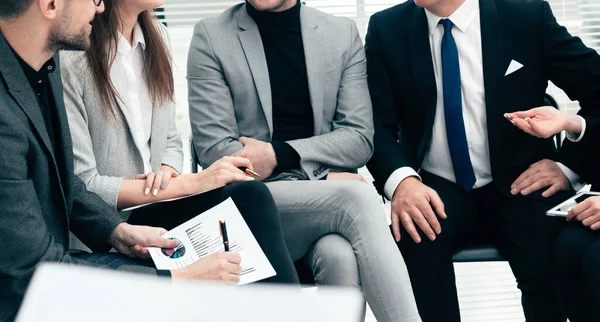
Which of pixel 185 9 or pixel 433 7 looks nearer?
pixel 433 7

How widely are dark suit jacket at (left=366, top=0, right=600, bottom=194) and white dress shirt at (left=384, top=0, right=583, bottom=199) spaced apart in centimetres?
3

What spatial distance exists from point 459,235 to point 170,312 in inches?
62.7

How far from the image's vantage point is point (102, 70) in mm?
2129

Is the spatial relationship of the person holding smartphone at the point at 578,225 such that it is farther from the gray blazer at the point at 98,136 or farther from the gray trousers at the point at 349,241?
the gray blazer at the point at 98,136

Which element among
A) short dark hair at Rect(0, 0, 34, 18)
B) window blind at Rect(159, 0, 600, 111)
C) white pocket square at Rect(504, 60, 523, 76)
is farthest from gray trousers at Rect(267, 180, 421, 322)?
window blind at Rect(159, 0, 600, 111)

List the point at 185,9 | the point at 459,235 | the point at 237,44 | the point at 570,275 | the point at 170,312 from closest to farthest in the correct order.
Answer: the point at 170,312
the point at 570,275
the point at 459,235
the point at 237,44
the point at 185,9

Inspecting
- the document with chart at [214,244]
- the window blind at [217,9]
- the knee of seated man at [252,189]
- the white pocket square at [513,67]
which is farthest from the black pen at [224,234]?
the window blind at [217,9]

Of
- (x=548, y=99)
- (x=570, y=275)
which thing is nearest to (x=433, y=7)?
(x=548, y=99)

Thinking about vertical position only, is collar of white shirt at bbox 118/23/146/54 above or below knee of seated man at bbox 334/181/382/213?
above

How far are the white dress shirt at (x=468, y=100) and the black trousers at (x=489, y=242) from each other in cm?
9

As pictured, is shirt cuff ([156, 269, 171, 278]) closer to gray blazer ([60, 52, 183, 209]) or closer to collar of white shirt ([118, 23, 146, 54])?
gray blazer ([60, 52, 183, 209])

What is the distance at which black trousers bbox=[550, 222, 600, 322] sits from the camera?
2.00m

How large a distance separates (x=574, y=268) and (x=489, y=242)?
0.90 ft

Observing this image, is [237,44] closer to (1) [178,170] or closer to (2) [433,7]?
(1) [178,170]
